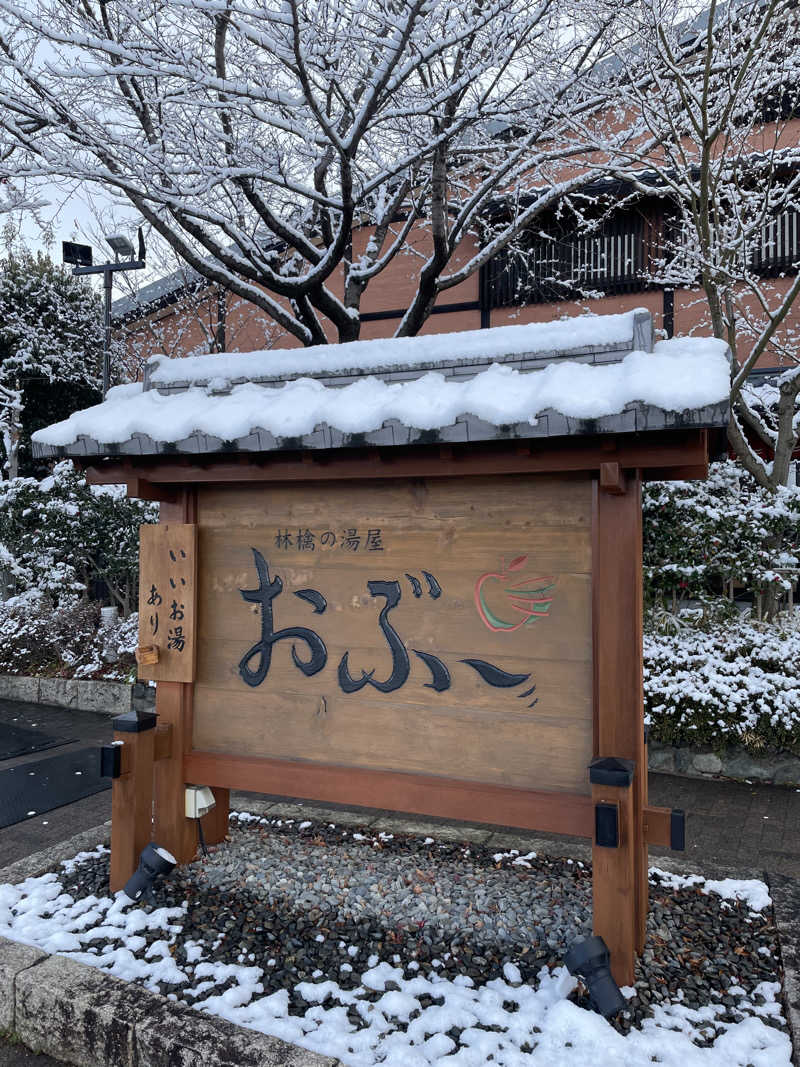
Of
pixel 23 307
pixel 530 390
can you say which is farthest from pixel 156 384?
pixel 23 307

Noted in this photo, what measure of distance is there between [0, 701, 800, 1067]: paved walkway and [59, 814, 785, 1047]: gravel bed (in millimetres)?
532

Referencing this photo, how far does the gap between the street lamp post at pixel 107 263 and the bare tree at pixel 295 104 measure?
199cm

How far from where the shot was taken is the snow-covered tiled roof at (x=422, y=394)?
2738 millimetres

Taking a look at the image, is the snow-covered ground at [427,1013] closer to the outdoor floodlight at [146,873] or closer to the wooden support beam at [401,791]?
the outdoor floodlight at [146,873]

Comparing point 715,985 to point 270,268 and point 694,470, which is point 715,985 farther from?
point 270,268

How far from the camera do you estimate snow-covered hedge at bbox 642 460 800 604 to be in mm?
6684

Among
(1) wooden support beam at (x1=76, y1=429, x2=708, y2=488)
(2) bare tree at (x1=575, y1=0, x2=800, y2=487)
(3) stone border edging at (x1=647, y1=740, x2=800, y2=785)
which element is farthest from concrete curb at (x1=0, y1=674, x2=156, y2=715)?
(2) bare tree at (x1=575, y1=0, x2=800, y2=487)

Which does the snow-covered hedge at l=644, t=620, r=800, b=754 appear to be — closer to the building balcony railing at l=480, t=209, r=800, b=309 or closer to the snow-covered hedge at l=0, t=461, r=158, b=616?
the building balcony railing at l=480, t=209, r=800, b=309

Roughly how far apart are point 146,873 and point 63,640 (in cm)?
683

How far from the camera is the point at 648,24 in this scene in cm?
664

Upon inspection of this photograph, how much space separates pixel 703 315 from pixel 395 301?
520 centimetres

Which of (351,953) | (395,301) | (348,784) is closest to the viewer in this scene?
(351,953)

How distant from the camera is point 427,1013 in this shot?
111 inches

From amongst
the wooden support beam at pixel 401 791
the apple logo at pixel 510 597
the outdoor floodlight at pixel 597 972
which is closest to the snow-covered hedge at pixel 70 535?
the wooden support beam at pixel 401 791
